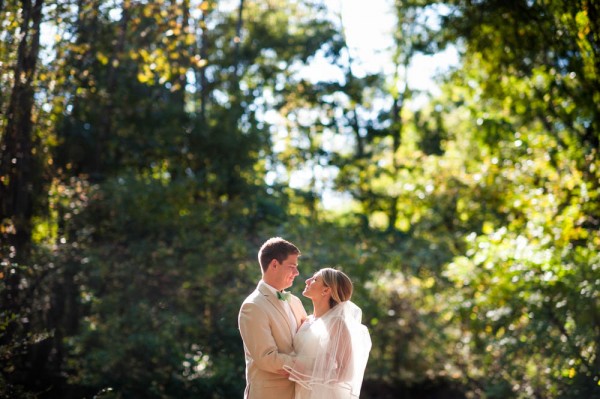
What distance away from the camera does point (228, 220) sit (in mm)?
13547

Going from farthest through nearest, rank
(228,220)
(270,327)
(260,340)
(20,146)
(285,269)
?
1. (228,220)
2. (20,146)
3. (285,269)
4. (270,327)
5. (260,340)

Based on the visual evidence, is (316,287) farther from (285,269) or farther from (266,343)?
(266,343)

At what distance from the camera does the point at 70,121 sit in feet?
42.5

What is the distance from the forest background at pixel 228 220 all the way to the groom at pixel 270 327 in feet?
8.34

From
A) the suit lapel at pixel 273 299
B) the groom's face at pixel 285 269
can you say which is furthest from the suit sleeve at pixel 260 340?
the groom's face at pixel 285 269

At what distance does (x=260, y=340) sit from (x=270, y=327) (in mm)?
154

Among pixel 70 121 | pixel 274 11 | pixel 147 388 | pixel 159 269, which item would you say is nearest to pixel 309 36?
pixel 274 11

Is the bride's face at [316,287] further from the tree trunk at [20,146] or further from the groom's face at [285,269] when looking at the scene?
the tree trunk at [20,146]

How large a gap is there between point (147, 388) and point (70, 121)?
4766 millimetres

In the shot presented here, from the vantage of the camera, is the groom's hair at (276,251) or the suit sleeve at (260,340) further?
the groom's hair at (276,251)

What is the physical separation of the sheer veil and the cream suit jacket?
4.8 inches

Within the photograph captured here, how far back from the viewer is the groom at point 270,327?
462 centimetres

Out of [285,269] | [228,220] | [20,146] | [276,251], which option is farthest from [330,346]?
[228,220]

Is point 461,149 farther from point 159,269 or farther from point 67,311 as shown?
point 67,311
